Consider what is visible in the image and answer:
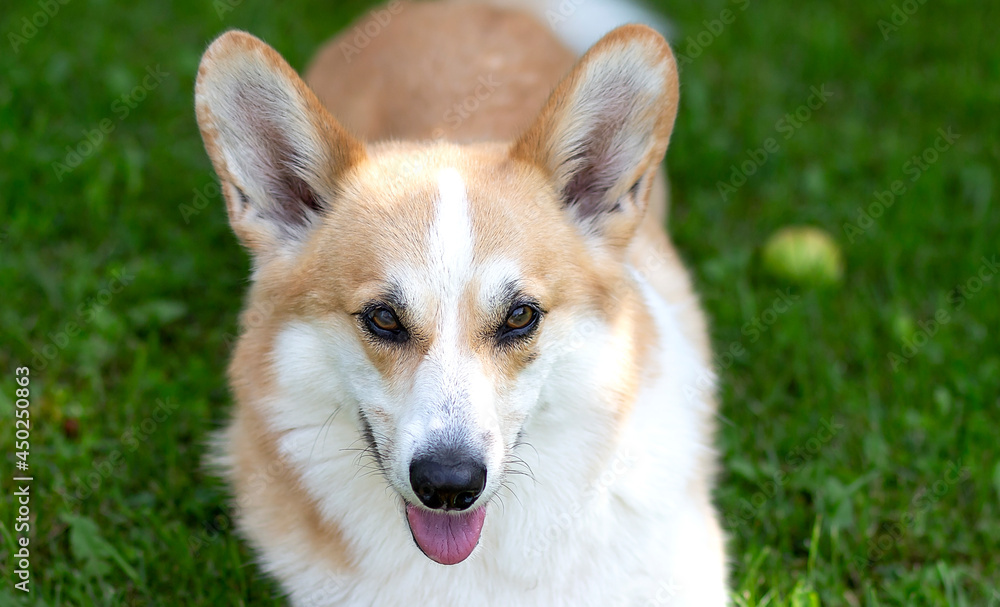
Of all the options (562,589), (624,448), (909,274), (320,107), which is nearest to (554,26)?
(909,274)

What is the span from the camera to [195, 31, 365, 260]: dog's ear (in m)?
2.40

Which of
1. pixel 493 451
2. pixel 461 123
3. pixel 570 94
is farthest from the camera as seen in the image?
pixel 461 123

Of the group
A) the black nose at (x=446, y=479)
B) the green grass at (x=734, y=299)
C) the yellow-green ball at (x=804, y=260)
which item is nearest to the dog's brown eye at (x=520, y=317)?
the black nose at (x=446, y=479)

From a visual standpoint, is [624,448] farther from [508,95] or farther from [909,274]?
[909,274]

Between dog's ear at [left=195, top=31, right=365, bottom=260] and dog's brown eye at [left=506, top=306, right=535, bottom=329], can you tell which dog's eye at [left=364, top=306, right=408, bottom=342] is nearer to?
dog's brown eye at [left=506, top=306, right=535, bottom=329]

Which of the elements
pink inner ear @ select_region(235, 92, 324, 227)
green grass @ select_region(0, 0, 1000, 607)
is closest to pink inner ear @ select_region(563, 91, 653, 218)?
pink inner ear @ select_region(235, 92, 324, 227)

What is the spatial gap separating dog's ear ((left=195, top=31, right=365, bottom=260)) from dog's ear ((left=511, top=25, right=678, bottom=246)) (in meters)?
0.55

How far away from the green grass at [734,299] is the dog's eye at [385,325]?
3.30ft

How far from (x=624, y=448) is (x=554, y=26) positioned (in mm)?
2740

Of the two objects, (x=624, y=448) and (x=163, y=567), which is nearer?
(x=624, y=448)

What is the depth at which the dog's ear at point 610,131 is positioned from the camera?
2.43 metres

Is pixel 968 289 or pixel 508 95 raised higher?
pixel 508 95

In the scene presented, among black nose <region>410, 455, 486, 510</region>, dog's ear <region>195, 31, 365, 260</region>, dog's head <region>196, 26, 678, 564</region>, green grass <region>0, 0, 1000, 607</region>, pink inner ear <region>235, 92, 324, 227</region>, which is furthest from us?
green grass <region>0, 0, 1000, 607</region>

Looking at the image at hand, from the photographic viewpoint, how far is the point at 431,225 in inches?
92.5
